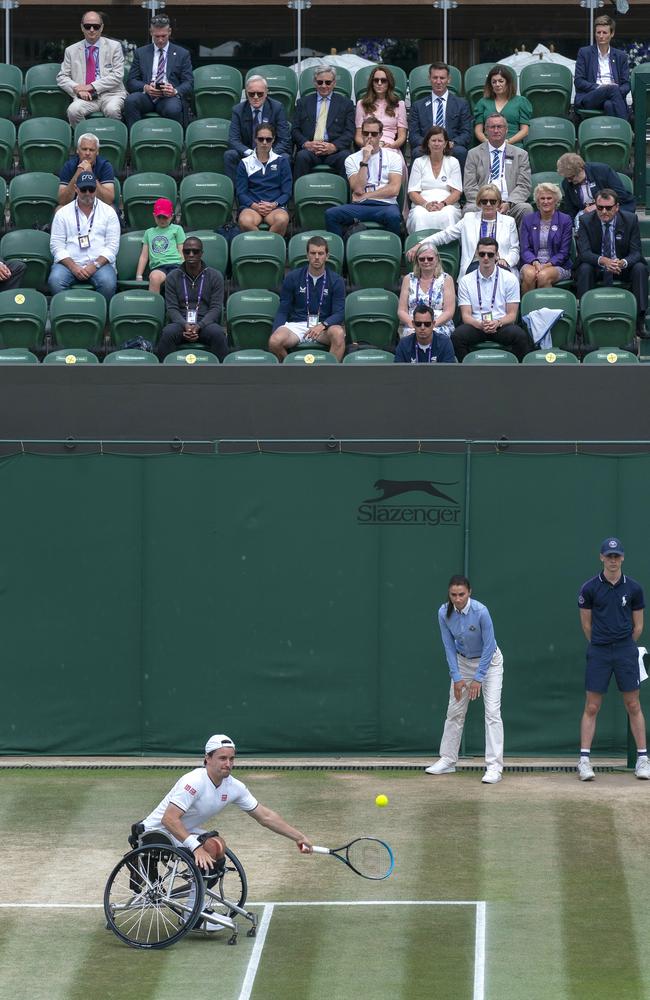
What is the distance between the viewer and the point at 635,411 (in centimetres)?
1627

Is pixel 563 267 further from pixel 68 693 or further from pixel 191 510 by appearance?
pixel 68 693

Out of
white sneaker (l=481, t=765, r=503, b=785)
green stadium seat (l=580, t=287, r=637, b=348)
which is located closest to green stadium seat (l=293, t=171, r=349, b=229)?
green stadium seat (l=580, t=287, r=637, b=348)

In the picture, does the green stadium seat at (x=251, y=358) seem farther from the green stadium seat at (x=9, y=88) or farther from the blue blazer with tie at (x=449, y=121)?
the green stadium seat at (x=9, y=88)

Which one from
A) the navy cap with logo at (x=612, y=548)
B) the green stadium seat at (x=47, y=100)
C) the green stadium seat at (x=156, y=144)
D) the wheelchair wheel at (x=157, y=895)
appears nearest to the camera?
the wheelchair wheel at (x=157, y=895)

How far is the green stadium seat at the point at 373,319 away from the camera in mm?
17891

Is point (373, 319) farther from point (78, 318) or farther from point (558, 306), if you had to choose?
point (78, 318)

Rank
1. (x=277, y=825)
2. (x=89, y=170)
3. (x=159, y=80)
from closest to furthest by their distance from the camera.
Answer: (x=277, y=825), (x=89, y=170), (x=159, y=80)

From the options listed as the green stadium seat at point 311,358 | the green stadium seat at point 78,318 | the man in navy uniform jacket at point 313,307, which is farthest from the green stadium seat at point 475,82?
the green stadium seat at point 78,318

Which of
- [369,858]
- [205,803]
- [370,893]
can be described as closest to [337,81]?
[369,858]

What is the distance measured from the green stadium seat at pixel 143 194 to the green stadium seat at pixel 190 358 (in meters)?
3.03

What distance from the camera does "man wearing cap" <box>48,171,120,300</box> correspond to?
18375 mm

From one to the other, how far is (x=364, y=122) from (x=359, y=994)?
37.7 feet

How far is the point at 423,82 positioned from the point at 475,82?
2.15ft

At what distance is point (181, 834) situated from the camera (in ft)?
34.9
